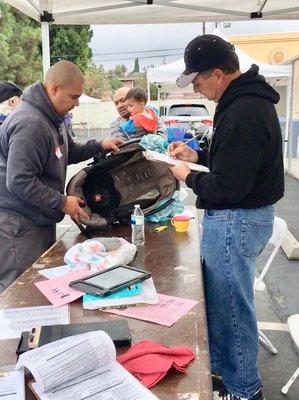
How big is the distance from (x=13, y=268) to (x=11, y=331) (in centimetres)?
109

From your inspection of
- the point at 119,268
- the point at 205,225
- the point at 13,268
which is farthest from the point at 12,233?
the point at 205,225

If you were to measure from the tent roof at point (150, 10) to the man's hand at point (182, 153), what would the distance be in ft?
6.06

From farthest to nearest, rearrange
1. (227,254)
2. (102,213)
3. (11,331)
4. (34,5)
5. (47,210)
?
(34,5) < (102,213) < (47,210) < (227,254) < (11,331)

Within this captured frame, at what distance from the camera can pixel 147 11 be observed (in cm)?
424

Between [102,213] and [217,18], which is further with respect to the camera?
[217,18]

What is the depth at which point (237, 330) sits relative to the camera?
2.19 m

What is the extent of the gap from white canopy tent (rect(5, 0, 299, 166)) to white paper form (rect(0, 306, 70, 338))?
115 inches

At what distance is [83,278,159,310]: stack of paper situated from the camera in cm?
170

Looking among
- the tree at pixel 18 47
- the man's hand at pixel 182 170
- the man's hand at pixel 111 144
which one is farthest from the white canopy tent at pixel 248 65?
the tree at pixel 18 47

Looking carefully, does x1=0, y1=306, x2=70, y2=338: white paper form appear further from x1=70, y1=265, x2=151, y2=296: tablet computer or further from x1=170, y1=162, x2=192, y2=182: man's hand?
x1=170, y1=162, x2=192, y2=182: man's hand

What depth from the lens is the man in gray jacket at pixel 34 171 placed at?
2.36 metres

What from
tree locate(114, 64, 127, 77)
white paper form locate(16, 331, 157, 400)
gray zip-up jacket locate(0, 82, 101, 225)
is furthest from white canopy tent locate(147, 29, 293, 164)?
tree locate(114, 64, 127, 77)

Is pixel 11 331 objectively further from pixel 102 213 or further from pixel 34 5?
pixel 34 5

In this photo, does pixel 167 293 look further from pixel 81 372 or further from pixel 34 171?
pixel 34 171
